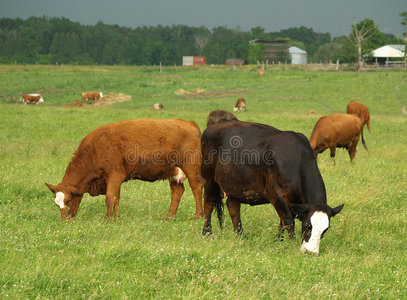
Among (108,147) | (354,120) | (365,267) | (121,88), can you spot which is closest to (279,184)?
(365,267)

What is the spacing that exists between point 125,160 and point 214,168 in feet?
5.79

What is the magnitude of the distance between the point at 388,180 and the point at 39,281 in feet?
34.3

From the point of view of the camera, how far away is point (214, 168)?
8.47 m

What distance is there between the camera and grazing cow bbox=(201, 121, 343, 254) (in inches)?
266

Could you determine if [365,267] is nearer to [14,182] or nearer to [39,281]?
[39,281]

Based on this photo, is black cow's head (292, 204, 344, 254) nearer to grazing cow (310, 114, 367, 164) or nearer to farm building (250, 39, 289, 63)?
grazing cow (310, 114, 367, 164)

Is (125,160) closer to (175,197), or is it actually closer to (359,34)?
(175,197)

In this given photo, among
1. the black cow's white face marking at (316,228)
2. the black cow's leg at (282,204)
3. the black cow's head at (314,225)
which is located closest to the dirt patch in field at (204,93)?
the black cow's leg at (282,204)

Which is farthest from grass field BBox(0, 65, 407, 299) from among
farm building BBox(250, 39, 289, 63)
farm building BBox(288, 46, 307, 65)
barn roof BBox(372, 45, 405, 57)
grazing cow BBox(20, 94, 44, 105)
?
farm building BBox(288, 46, 307, 65)

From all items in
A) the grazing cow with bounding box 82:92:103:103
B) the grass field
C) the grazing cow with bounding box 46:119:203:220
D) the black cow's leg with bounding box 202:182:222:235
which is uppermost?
the grazing cow with bounding box 82:92:103:103

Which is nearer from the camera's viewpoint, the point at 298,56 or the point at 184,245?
the point at 184,245

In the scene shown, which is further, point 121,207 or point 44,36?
point 44,36

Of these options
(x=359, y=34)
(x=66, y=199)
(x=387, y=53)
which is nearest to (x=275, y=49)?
(x=387, y=53)

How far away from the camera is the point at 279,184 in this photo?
7105 mm
